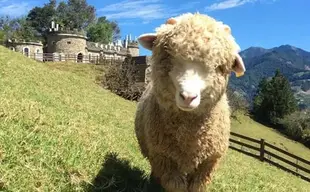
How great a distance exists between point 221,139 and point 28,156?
220 cm

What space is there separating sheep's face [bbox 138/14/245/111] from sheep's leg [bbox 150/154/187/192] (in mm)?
815

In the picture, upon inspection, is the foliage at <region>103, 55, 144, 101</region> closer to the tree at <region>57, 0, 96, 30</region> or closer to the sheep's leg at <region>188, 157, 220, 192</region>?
the sheep's leg at <region>188, 157, 220, 192</region>

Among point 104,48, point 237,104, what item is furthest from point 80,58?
point 237,104

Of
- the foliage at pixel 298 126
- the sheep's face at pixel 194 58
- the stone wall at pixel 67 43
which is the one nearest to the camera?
the sheep's face at pixel 194 58

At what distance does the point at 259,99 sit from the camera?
257 ft

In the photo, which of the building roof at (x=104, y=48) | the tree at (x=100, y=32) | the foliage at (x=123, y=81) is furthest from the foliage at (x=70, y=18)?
the foliage at (x=123, y=81)

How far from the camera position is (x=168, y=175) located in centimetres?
421

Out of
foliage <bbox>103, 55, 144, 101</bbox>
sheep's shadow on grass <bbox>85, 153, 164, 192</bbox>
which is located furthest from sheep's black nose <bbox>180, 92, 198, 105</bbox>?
foliage <bbox>103, 55, 144, 101</bbox>

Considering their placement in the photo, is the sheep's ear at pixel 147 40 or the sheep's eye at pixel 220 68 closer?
the sheep's eye at pixel 220 68

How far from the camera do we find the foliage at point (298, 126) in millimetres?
62125

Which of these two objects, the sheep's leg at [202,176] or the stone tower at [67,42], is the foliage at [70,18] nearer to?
the stone tower at [67,42]

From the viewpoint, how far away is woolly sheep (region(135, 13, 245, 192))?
373 centimetres

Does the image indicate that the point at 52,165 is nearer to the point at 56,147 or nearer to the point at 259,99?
the point at 56,147

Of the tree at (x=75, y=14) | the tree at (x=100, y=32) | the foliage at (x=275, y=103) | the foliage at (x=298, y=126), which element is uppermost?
the tree at (x=75, y=14)
